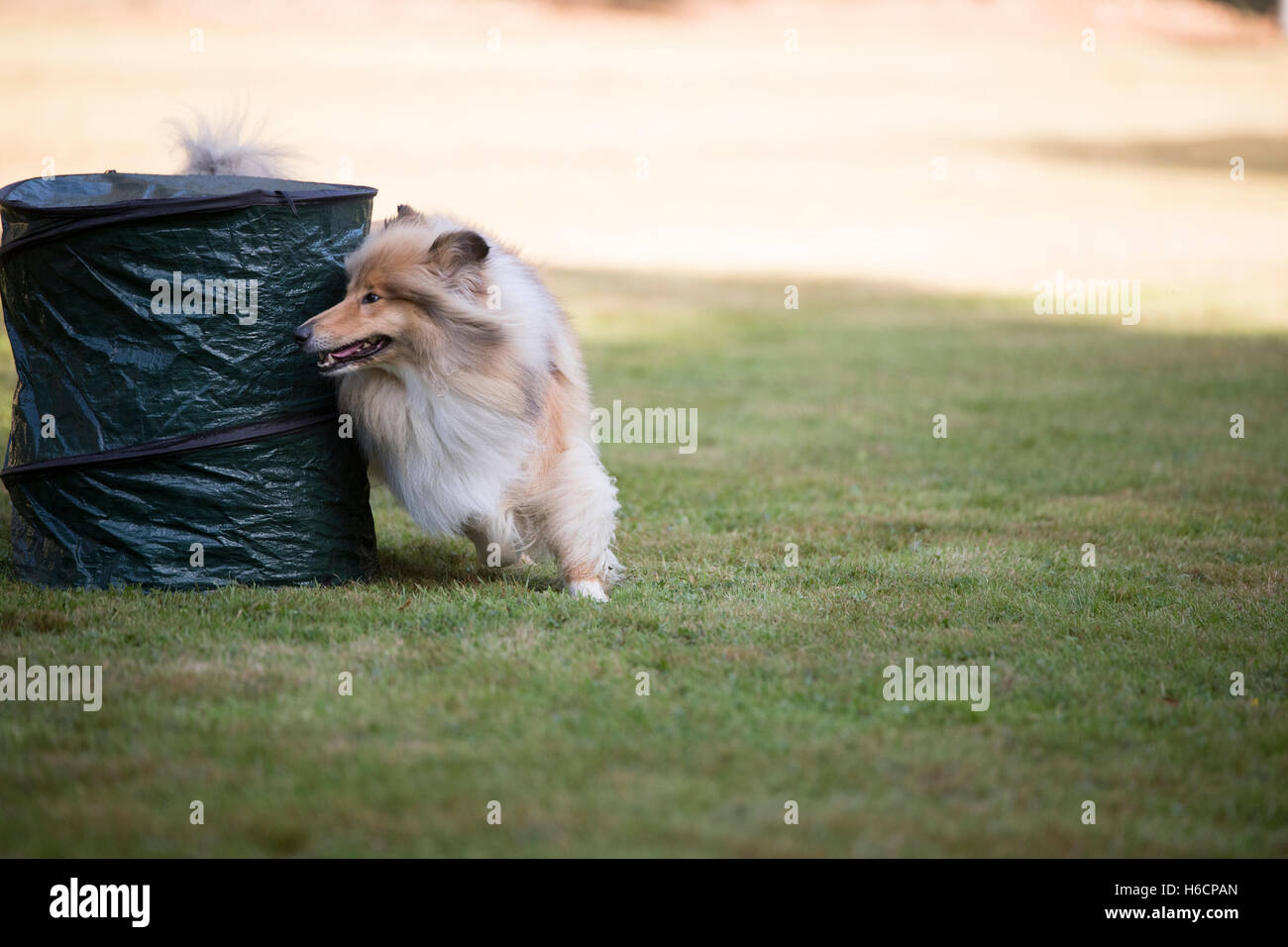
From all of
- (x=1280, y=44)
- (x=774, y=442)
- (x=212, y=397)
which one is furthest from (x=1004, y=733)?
(x=1280, y=44)

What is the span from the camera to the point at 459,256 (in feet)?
16.2

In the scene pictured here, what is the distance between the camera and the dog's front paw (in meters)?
5.31

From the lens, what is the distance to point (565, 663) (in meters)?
4.51

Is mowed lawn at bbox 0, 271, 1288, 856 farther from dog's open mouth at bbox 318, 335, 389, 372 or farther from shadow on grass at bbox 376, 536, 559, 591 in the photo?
dog's open mouth at bbox 318, 335, 389, 372

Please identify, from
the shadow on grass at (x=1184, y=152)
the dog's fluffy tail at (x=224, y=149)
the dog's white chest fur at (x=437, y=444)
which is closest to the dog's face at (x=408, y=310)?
the dog's white chest fur at (x=437, y=444)

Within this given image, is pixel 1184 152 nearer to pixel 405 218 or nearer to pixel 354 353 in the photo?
pixel 405 218

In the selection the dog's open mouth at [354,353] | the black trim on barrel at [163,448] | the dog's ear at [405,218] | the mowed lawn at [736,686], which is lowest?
the mowed lawn at [736,686]

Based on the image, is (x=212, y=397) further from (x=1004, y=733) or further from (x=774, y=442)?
(x=774, y=442)

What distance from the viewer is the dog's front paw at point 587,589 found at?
5309 mm

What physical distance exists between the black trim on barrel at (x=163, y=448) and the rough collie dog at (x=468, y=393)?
12.4 inches

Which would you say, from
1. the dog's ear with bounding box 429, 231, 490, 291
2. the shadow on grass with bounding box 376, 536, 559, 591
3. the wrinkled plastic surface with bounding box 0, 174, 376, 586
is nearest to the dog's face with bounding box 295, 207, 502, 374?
the dog's ear with bounding box 429, 231, 490, 291

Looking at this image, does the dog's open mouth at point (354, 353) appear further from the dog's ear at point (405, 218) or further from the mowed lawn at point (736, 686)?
the mowed lawn at point (736, 686)
